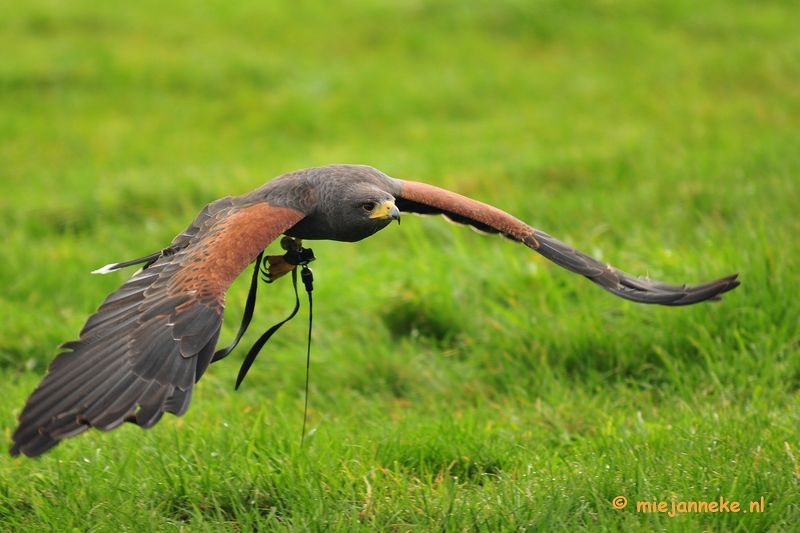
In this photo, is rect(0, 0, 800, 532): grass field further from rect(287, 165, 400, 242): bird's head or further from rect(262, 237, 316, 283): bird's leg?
rect(287, 165, 400, 242): bird's head

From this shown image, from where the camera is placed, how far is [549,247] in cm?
454

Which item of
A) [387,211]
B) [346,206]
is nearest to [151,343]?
[346,206]

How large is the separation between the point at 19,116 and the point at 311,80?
437 centimetres

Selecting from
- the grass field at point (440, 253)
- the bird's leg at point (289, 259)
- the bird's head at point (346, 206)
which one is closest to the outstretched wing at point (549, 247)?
the bird's head at point (346, 206)

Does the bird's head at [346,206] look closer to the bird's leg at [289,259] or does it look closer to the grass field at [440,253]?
the bird's leg at [289,259]

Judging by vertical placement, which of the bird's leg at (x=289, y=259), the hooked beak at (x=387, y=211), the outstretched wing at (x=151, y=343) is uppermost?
the hooked beak at (x=387, y=211)

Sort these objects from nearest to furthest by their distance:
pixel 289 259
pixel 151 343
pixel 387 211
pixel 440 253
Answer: pixel 151 343
pixel 387 211
pixel 289 259
pixel 440 253

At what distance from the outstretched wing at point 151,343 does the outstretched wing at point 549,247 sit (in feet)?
2.99

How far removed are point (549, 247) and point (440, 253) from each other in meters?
2.66

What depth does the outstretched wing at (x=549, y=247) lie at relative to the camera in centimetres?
427

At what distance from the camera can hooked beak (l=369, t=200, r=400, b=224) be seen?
4184mm

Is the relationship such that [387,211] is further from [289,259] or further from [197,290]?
[197,290]

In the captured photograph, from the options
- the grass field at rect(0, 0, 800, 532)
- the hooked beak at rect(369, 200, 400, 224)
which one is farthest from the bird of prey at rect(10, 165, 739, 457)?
the grass field at rect(0, 0, 800, 532)

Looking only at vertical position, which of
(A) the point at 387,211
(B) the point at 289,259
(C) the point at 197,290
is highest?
(A) the point at 387,211
